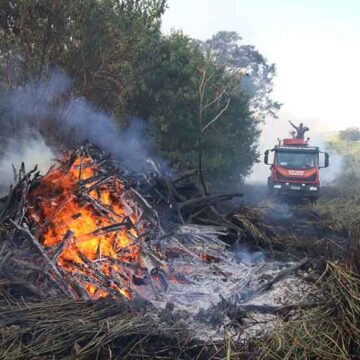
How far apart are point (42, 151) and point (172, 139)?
869 cm

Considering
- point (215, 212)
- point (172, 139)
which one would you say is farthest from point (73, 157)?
point (172, 139)

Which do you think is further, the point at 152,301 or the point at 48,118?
the point at 48,118

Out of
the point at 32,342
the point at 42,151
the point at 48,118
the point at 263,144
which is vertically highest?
the point at 48,118

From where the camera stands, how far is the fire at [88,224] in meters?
6.21

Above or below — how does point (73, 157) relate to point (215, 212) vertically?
above

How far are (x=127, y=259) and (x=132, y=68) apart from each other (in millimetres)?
11937

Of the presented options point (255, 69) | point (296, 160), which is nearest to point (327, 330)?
point (296, 160)

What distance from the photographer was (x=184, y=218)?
9.57 metres

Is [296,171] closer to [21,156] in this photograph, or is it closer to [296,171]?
[296,171]

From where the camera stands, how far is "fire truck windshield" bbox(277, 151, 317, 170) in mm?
20422

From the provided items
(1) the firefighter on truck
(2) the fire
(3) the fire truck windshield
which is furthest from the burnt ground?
(2) the fire

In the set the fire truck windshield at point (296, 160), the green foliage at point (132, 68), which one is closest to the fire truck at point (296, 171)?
the fire truck windshield at point (296, 160)

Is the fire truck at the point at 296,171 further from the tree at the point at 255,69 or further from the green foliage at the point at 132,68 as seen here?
the tree at the point at 255,69

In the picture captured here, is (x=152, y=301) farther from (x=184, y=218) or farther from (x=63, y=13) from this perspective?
(x=63, y=13)
